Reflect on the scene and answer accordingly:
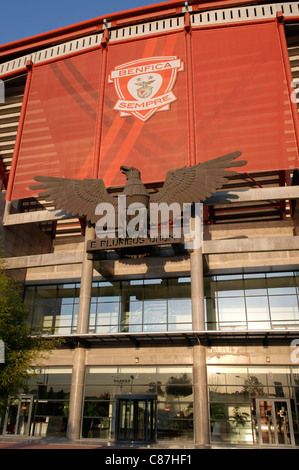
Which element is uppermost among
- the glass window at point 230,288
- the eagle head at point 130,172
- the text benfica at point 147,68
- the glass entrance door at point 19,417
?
the text benfica at point 147,68

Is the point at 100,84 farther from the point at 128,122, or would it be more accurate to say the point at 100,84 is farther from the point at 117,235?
the point at 117,235

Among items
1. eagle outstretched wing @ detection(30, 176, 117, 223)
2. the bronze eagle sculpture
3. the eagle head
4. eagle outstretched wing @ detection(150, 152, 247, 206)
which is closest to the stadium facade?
eagle outstretched wing @ detection(30, 176, 117, 223)

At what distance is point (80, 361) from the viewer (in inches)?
886

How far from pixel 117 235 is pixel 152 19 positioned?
18.6 m

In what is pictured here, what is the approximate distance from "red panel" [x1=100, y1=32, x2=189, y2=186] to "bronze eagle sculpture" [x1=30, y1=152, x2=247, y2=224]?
1.99 metres

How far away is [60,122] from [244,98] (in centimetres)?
1336

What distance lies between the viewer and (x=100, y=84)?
28516mm

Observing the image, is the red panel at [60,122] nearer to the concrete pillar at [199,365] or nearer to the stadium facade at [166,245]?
the stadium facade at [166,245]

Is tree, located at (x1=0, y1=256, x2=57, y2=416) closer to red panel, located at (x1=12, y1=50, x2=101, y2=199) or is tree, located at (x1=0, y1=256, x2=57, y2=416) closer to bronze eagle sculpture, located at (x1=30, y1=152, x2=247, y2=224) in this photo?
bronze eagle sculpture, located at (x1=30, y1=152, x2=247, y2=224)

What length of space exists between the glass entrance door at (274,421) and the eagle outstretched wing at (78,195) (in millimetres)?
13902

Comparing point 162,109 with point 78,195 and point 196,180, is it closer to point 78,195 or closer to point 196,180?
point 196,180

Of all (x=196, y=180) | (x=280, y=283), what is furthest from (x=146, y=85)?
(x=280, y=283)

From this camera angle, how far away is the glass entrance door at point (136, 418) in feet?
66.6

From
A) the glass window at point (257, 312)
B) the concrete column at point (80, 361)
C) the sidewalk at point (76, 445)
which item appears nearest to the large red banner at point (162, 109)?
the concrete column at point (80, 361)
